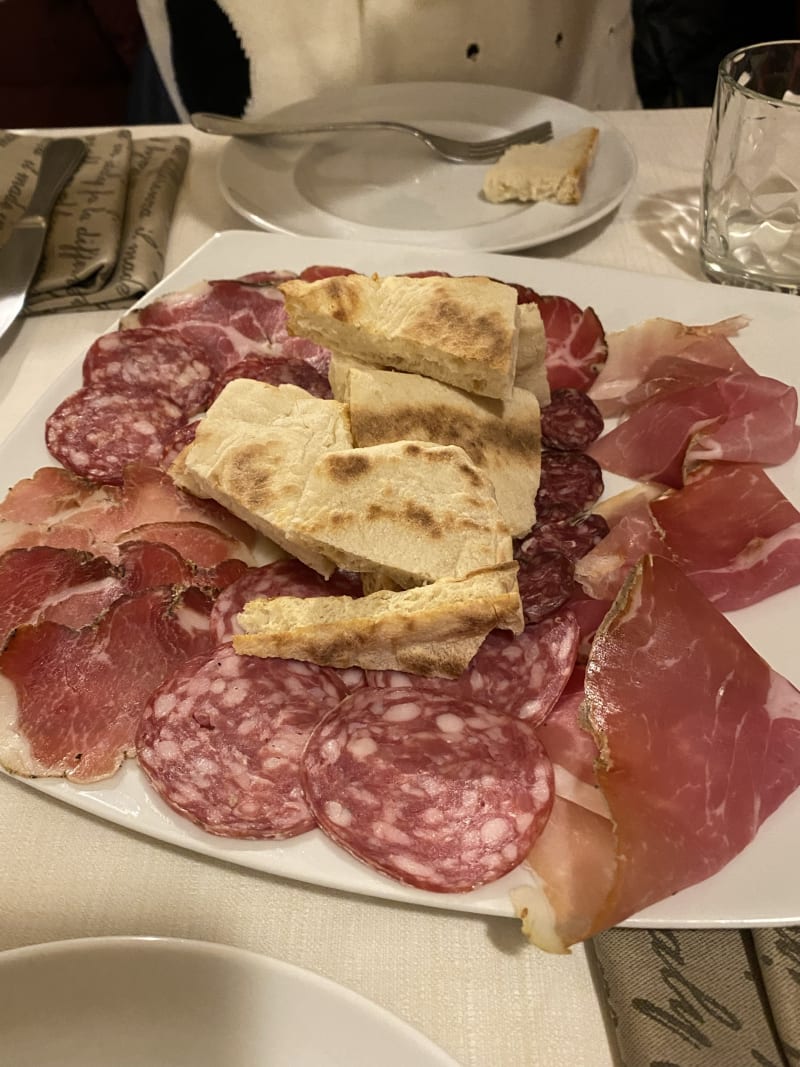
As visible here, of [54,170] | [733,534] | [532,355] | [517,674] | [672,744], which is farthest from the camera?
[54,170]

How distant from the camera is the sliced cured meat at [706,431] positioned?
117cm

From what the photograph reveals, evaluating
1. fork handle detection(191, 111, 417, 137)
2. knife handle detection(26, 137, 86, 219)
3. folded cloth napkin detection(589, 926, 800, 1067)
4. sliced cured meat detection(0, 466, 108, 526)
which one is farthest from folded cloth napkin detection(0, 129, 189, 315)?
folded cloth napkin detection(589, 926, 800, 1067)

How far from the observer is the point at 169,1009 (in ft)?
2.31

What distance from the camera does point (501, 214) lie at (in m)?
1.80

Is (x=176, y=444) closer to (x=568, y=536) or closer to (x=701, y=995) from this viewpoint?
(x=568, y=536)

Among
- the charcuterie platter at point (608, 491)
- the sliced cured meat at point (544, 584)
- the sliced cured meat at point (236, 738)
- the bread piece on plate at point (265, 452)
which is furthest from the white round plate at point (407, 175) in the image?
the sliced cured meat at point (236, 738)

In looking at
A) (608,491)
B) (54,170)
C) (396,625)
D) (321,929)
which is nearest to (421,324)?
(608,491)

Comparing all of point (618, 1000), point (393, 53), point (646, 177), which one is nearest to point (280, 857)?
point (618, 1000)

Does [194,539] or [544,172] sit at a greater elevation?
[544,172]

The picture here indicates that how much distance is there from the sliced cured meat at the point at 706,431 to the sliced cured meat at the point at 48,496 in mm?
780

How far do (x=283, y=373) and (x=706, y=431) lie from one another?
672 millimetres

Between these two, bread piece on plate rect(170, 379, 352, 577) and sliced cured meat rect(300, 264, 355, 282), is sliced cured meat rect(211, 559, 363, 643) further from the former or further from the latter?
sliced cured meat rect(300, 264, 355, 282)

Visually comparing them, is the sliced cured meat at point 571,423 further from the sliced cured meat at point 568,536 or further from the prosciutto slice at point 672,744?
the prosciutto slice at point 672,744

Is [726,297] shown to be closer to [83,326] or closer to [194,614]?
[194,614]
